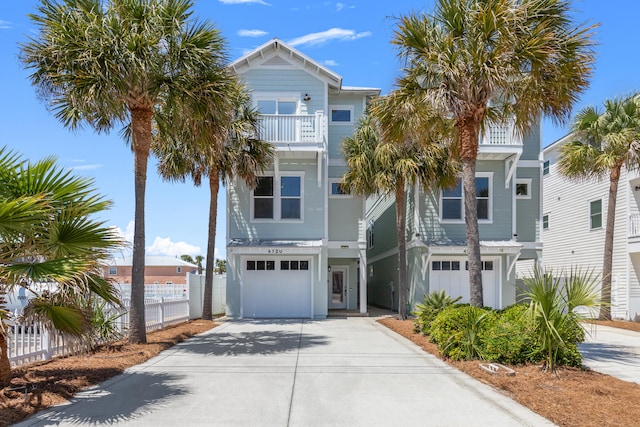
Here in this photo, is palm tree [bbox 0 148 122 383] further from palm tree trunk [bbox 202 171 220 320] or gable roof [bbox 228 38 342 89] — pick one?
gable roof [bbox 228 38 342 89]

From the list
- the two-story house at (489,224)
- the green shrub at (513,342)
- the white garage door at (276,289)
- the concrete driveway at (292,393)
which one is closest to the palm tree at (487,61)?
the green shrub at (513,342)

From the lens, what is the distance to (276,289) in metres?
20.2

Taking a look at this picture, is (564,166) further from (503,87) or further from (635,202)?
(503,87)

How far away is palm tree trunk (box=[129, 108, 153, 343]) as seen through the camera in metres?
11.6

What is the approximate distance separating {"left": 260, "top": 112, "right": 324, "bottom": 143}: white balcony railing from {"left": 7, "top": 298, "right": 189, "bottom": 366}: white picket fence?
696cm

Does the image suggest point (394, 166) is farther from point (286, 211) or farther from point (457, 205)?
point (286, 211)

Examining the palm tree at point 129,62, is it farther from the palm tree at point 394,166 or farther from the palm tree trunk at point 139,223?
the palm tree at point 394,166

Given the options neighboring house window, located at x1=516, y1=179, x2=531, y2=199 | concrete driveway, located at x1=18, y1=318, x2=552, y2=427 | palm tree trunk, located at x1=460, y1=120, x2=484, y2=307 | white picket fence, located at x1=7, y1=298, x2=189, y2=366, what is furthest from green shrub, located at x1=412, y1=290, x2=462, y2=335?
neighboring house window, located at x1=516, y1=179, x2=531, y2=199

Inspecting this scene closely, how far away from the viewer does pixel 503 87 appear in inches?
425

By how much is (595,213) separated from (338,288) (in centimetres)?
1257

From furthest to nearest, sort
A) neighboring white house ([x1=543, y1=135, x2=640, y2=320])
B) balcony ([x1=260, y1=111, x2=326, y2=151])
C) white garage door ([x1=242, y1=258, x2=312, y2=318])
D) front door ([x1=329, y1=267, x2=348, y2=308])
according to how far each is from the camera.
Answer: front door ([x1=329, y1=267, x2=348, y2=308])
neighboring white house ([x1=543, y1=135, x2=640, y2=320])
white garage door ([x1=242, y1=258, x2=312, y2=318])
balcony ([x1=260, y1=111, x2=326, y2=151])

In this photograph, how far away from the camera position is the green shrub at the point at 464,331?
9.78 metres

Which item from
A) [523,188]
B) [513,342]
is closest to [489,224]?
[523,188]

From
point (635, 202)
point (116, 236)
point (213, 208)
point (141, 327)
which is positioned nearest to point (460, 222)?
point (635, 202)
